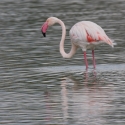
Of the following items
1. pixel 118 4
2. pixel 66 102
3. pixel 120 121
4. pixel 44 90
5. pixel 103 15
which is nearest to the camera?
pixel 120 121

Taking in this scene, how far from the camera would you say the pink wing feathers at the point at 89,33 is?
1477cm

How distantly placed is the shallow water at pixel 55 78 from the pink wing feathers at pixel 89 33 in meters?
0.64

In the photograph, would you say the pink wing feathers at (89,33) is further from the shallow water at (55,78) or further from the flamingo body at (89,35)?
the shallow water at (55,78)

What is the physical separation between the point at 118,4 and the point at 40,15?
13.7 feet

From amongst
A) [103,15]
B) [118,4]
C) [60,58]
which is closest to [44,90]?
[60,58]

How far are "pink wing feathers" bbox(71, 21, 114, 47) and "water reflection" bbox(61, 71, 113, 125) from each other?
3.97 feet

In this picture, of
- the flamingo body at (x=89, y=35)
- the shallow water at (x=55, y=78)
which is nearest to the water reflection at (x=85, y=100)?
the shallow water at (x=55, y=78)

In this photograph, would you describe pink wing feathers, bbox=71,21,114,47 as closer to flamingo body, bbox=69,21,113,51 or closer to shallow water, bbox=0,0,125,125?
flamingo body, bbox=69,21,113,51

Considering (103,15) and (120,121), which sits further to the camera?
(103,15)

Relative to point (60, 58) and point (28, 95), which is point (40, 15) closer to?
point (60, 58)

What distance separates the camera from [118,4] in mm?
27609

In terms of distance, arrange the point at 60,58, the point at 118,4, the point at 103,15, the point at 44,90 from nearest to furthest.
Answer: the point at 44,90 → the point at 60,58 → the point at 103,15 → the point at 118,4

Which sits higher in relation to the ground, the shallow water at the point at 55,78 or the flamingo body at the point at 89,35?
the flamingo body at the point at 89,35

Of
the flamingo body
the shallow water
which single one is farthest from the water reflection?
the flamingo body
